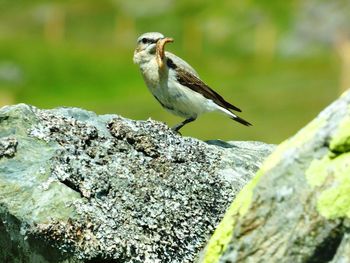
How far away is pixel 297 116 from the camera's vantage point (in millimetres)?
49500

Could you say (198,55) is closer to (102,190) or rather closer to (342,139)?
(102,190)

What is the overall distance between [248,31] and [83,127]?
8572cm

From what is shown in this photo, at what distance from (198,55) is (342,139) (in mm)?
82071

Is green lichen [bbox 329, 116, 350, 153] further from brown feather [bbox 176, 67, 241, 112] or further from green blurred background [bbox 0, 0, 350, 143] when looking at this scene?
green blurred background [bbox 0, 0, 350, 143]

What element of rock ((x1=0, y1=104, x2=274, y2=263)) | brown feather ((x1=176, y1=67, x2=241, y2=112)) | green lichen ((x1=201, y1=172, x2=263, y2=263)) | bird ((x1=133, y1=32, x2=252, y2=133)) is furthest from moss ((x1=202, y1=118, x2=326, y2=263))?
brown feather ((x1=176, y1=67, x2=241, y2=112))

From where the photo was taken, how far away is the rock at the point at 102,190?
9.30 metres

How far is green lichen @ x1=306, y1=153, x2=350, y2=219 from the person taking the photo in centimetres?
695

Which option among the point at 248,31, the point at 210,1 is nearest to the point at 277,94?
the point at 248,31

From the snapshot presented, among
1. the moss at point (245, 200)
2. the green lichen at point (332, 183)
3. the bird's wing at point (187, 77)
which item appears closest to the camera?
the green lichen at point (332, 183)

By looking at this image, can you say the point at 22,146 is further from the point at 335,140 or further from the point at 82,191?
the point at 335,140

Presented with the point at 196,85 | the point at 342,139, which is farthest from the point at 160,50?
the point at 342,139

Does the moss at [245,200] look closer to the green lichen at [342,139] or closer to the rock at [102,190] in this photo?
the green lichen at [342,139]

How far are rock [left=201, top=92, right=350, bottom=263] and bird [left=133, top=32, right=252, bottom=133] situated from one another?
8370mm

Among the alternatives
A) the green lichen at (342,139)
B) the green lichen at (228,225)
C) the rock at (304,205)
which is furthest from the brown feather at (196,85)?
the green lichen at (342,139)
